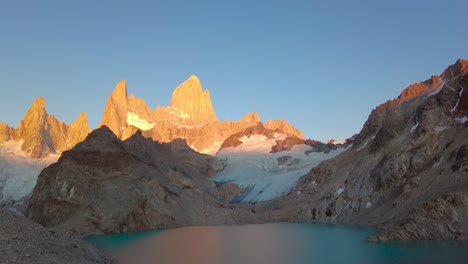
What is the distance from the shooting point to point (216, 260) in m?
41.2

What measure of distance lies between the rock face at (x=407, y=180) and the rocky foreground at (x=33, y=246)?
31.9 metres

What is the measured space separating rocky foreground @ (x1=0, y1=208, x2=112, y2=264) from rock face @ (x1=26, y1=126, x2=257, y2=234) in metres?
32.7

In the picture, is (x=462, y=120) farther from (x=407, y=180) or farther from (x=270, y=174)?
(x=270, y=174)

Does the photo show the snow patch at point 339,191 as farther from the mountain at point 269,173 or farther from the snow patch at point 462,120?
the mountain at point 269,173

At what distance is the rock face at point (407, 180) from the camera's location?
54.2 metres

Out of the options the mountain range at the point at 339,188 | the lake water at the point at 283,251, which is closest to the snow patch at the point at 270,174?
the mountain range at the point at 339,188

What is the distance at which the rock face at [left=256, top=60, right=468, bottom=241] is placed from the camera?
54188 millimetres

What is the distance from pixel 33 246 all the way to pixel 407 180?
197 feet

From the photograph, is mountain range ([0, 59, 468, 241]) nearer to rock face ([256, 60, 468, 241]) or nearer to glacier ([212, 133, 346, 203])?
rock face ([256, 60, 468, 241])

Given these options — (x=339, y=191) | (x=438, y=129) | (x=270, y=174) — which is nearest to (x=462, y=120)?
(x=438, y=129)

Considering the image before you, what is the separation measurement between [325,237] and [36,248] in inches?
1584

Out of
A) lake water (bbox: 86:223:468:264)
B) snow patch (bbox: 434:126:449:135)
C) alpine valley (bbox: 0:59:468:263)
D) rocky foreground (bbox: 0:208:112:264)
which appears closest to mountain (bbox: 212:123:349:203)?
alpine valley (bbox: 0:59:468:263)

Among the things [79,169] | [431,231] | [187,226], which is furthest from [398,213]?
[79,169]

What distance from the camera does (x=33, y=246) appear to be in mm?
31297
